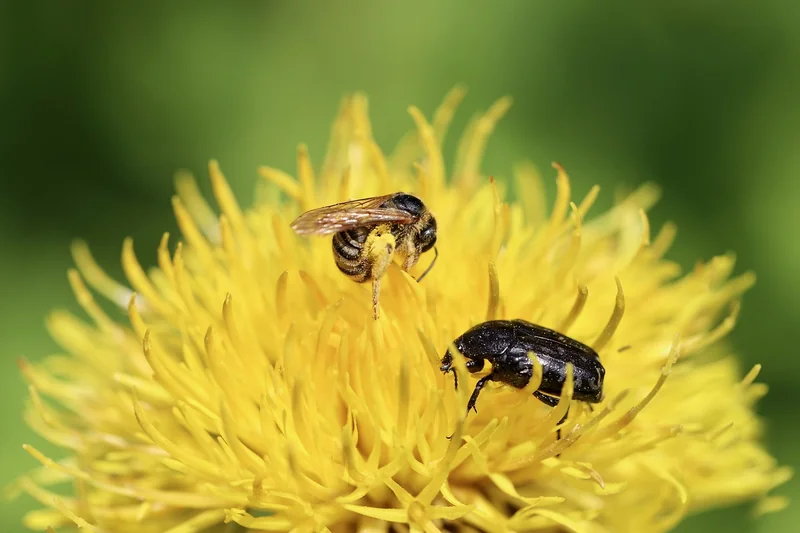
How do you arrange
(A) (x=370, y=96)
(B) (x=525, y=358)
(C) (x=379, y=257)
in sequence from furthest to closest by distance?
(A) (x=370, y=96), (C) (x=379, y=257), (B) (x=525, y=358)

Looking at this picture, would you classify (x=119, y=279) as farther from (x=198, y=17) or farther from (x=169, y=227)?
(x=198, y=17)

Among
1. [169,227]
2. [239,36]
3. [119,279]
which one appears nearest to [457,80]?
[239,36]

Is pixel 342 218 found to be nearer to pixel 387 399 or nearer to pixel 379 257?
pixel 379 257

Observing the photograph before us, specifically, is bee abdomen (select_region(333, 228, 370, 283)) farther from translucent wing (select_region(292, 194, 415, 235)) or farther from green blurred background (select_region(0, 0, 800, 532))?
green blurred background (select_region(0, 0, 800, 532))

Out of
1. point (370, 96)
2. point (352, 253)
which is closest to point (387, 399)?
point (352, 253)

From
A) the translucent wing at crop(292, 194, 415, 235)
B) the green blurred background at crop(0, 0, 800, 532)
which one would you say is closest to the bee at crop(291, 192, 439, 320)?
the translucent wing at crop(292, 194, 415, 235)
